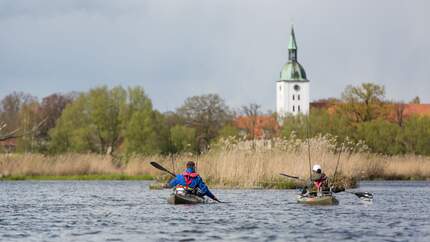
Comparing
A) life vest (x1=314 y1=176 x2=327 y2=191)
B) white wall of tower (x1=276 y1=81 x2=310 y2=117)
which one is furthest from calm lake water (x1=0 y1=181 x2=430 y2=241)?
white wall of tower (x1=276 y1=81 x2=310 y2=117)

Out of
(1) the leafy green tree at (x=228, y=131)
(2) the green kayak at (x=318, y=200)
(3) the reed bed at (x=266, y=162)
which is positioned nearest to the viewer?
(2) the green kayak at (x=318, y=200)

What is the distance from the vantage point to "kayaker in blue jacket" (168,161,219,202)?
31125 millimetres

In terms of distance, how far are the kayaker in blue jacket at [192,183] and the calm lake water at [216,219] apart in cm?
54

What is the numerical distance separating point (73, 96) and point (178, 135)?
32.2 meters

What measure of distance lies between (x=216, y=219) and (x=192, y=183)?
4868 mm

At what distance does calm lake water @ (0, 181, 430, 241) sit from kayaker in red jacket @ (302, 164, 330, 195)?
0.71m

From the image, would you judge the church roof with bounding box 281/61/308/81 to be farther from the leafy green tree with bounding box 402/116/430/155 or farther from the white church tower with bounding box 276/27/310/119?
the leafy green tree with bounding box 402/116/430/155

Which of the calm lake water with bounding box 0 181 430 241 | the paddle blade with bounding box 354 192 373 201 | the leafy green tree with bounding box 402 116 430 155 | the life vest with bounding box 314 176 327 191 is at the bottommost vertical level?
the calm lake water with bounding box 0 181 430 241

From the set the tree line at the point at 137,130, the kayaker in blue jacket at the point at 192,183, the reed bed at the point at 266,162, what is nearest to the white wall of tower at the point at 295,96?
the tree line at the point at 137,130

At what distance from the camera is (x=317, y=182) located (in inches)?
1213

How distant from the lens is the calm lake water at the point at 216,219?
2233 cm


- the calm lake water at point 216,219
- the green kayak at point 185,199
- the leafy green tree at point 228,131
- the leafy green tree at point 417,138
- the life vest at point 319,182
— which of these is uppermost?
the leafy green tree at point 228,131

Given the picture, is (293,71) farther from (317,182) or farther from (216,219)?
(216,219)

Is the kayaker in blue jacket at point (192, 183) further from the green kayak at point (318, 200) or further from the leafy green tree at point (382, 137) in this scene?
the leafy green tree at point (382, 137)
